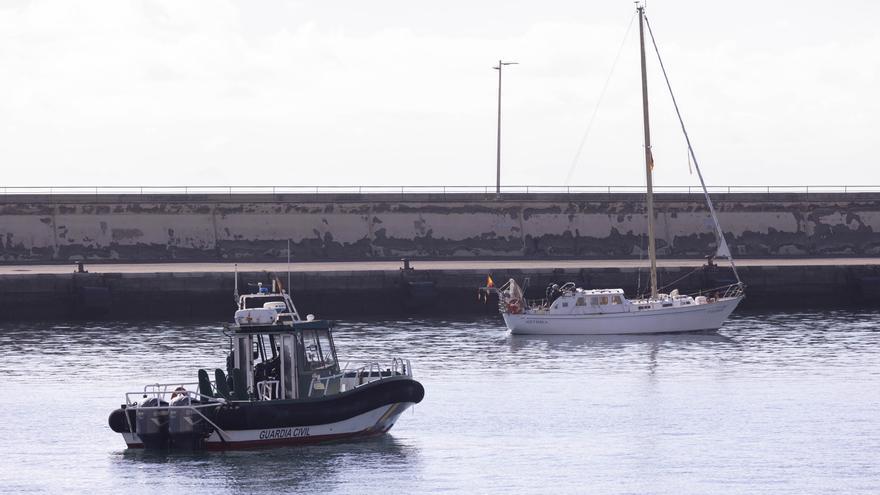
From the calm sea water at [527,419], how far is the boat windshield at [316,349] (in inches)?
79.6

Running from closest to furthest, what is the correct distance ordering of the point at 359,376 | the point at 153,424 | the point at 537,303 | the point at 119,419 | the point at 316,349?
1. the point at 153,424
2. the point at 119,419
3. the point at 316,349
4. the point at 359,376
5. the point at 537,303

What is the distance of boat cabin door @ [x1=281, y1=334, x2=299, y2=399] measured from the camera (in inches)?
1378

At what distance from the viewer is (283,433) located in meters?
35.0

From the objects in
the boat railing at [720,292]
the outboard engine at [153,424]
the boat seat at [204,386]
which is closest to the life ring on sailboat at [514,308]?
the boat railing at [720,292]

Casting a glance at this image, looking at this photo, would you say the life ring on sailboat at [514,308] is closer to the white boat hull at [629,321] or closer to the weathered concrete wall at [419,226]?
the white boat hull at [629,321]

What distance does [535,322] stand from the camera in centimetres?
6106

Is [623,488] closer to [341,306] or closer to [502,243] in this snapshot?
[341,306]

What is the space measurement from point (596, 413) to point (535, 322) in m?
20.2

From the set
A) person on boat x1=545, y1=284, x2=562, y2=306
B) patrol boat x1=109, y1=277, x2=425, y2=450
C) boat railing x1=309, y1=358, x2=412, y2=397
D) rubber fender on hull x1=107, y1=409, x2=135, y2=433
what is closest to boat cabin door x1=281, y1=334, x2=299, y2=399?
patrol boat x1=109, y1=277, x2=425, y2=450

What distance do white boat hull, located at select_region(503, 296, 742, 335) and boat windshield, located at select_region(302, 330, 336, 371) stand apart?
997 inches

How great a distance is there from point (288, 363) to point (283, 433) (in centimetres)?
166

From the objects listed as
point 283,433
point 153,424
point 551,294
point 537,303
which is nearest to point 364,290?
point 537,303
